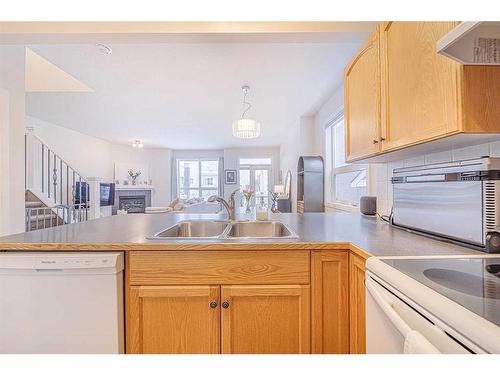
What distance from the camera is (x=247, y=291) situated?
1.10 metres

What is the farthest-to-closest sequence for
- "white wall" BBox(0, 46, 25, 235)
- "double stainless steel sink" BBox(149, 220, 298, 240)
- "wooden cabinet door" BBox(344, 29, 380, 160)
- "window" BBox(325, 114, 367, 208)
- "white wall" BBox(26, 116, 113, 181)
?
"white wall" BBox(26, 116, 113, 181)
"window" BBox(325, 114, 367, 208)
"white wall" BBox(0, 46, 25, 235)
"double stainless steel sink" BBox(149, 220, 298, 240)
"wooden cabinet door" BBox(344, 29, 380, 160)

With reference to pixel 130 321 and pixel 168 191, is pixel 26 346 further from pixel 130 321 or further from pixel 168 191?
pixel 168 191

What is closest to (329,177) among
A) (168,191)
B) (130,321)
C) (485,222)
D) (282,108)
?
(282,108)

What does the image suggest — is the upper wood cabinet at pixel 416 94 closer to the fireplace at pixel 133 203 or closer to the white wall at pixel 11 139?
the white wall at pixel 11 139

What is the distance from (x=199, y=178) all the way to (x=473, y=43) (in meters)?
8.69

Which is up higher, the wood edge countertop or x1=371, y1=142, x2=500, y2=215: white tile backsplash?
x1=371, y1=142, x2=500, y2=215: white tile backsplash

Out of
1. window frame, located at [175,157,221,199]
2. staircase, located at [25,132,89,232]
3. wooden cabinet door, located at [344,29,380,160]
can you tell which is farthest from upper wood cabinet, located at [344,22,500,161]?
window frame, located at [175,157,221,199]

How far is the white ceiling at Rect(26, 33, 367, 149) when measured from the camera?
2.49 meters

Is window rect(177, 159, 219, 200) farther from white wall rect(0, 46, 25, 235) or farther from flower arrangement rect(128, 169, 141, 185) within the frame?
white wall rect(0, 46, 25, 235)

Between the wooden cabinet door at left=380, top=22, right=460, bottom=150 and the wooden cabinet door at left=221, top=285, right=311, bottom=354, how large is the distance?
0.84 meters

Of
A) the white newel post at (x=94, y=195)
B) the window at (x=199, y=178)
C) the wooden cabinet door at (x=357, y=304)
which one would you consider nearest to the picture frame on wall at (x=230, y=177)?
the window at (x=199, y=178)

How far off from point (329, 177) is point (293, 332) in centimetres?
309

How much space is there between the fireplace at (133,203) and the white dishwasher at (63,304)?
25.4ft

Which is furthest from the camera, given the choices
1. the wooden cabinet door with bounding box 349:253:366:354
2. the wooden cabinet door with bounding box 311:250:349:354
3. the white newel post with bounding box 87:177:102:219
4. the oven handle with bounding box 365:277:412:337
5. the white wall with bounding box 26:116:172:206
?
the white wall with bounding box 26:116:172:206
